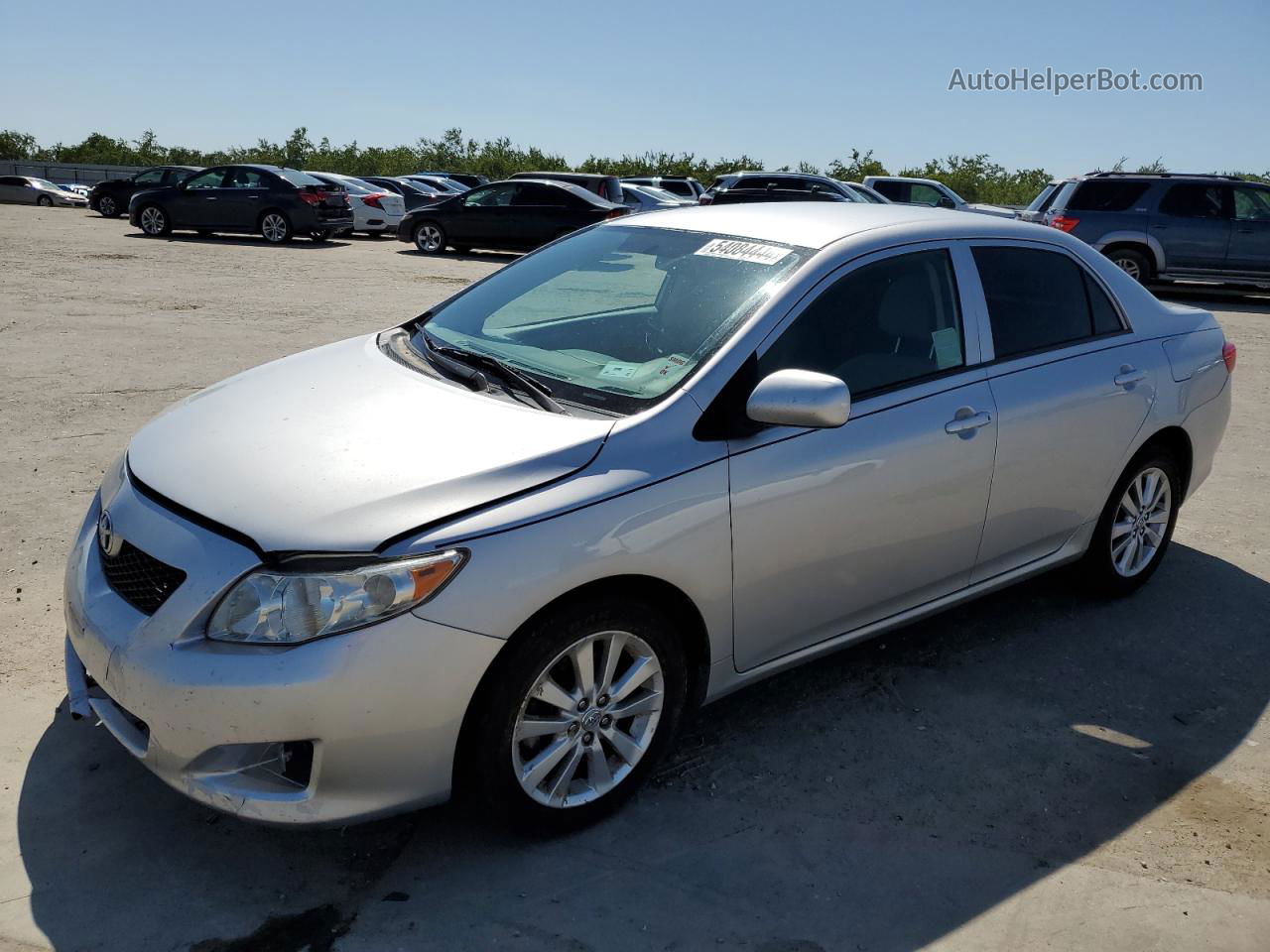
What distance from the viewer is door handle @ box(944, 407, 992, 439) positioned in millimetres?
3775

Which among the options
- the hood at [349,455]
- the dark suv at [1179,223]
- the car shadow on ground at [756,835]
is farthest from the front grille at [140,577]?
the dark suv at [1179,223]

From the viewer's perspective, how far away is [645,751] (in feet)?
10.6

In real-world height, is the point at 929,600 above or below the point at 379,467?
below

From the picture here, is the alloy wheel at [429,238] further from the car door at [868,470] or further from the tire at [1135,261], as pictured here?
the car door at [868,470]

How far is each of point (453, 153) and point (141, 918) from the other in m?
63.2

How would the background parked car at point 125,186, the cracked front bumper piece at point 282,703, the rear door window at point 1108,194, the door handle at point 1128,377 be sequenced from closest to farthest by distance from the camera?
1. the cracked front bumper piece at point 282,703
2. the door handle at point 1128,377
3. the rear door window at point 1108,194
4. the background parked car at point 125,186

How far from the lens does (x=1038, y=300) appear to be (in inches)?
170

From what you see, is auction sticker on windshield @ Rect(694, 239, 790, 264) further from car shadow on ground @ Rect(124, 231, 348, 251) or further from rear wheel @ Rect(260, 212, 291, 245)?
rear wheel @ Rect(260, 212, 291, 245)

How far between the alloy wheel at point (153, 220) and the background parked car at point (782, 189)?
35.4ft

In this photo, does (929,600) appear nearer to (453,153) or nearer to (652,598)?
(652,598)

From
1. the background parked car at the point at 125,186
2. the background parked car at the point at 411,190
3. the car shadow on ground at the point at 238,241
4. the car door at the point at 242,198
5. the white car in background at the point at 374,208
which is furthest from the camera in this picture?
the background parked car at the point at 411,190

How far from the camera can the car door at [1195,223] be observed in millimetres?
16250

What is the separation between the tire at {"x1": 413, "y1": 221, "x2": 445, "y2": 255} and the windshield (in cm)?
1767

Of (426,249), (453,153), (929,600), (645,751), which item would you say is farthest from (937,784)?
(453,153)
